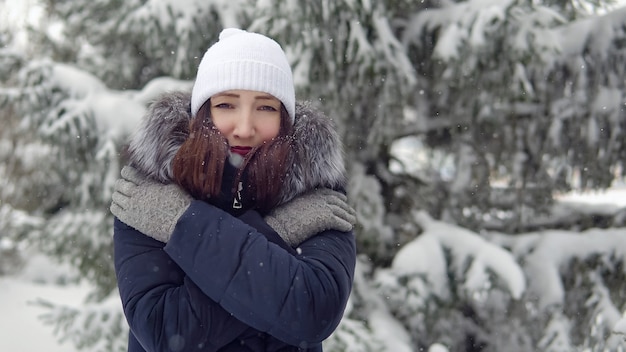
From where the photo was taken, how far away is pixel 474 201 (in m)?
4.39

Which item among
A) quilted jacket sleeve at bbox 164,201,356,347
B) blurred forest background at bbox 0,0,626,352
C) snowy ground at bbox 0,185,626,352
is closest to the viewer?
quilted jacket sleeve at bbox 164,201,356,347

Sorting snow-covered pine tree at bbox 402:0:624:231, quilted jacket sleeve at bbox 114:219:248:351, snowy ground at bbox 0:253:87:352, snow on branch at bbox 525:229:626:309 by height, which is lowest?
snowy ground at bbox 0:253:87:352

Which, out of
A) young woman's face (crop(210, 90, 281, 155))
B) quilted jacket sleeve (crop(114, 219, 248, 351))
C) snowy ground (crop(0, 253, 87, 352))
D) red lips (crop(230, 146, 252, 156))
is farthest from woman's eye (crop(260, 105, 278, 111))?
snowy ground (crop(0, 253, 87, 352))

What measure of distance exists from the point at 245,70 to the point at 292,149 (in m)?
0.24

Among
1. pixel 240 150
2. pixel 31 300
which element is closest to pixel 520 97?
pixel 240 150

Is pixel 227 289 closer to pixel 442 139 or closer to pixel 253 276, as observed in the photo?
pixel 253 276

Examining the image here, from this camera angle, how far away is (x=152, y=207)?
1.32 m

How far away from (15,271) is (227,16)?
28.8 feet

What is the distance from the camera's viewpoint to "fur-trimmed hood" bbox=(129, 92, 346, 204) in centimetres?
A: 140

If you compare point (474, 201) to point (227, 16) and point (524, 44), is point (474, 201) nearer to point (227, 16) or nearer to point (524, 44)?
point (524, 44)

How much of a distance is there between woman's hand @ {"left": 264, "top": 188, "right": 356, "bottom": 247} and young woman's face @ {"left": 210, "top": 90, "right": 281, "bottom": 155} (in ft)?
0.59

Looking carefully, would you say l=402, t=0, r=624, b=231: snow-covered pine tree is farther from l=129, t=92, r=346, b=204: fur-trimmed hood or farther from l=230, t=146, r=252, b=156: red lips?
l=230, t=146, r=252, b=156: red lips

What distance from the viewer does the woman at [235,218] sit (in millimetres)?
1238

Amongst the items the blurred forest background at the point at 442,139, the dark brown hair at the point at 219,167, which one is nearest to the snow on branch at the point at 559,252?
the blurred forest background at the point at 442,139
